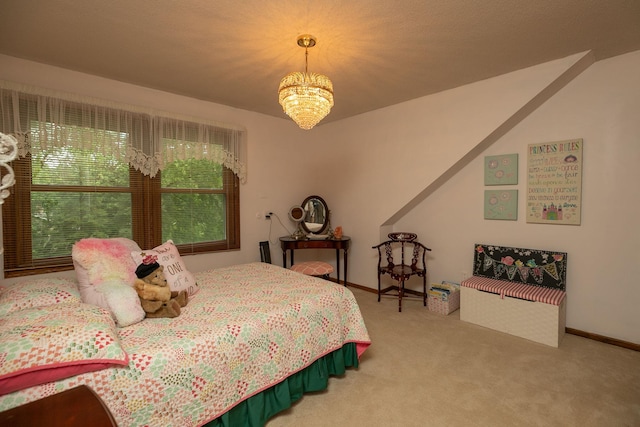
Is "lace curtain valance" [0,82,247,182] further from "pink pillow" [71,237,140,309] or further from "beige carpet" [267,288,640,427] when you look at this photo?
"beige carpet" [267,288,640,427]

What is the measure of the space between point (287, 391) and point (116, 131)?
9.31 feet

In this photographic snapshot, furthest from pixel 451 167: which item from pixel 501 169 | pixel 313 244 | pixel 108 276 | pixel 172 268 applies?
pixel 108 276

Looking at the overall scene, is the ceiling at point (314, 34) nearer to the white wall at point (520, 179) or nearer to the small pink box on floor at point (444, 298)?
the white wall at point (520, 179)

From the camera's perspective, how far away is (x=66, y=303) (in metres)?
1.63

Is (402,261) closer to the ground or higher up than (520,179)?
closer to the ground

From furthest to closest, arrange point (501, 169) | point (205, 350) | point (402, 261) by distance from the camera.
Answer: point (402, 261) < point (501, 169) < point (205, 350)

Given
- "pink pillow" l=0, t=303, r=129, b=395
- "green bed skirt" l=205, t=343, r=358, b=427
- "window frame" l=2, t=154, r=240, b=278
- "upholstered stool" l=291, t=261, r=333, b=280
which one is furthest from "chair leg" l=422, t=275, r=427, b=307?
"pink pillow" l=0, t=303, r=129, b=395

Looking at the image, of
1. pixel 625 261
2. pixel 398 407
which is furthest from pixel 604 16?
pixel 398 407

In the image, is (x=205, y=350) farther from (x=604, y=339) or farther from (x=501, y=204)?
(x=604, y=339)

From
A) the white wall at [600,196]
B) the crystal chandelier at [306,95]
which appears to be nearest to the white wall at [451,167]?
the white wall at [600,196]

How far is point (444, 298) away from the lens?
132 inches

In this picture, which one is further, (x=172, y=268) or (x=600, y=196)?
(x=600, y=196)

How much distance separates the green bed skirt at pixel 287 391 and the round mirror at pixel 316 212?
235cm

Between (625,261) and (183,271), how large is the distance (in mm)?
3588
